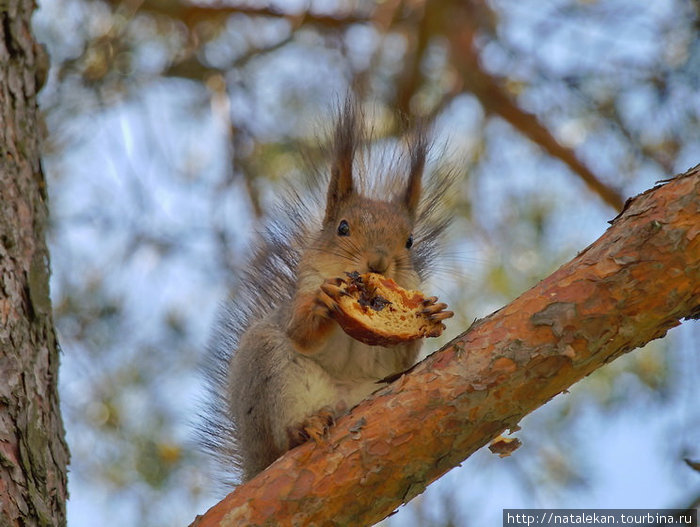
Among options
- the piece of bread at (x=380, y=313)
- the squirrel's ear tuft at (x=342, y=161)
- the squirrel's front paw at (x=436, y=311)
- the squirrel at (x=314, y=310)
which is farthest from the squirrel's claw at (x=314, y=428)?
the squirrel's ear tuft at (x=342, y=161)

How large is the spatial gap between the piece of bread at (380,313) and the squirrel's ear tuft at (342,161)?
421mm

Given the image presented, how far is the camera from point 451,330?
10.2 ft

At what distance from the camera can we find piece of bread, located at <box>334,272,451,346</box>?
1.84m

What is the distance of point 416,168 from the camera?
7.95 feet

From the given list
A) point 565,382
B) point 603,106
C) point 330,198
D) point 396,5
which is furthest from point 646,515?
point 396,5

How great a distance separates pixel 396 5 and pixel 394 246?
172cm

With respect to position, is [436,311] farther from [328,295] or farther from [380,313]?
[328,295]

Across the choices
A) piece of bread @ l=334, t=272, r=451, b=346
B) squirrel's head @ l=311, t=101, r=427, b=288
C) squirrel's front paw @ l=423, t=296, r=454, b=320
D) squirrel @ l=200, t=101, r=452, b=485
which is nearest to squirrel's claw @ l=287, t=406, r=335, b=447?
squirrel @ l=200, t=101, r=452, b=485

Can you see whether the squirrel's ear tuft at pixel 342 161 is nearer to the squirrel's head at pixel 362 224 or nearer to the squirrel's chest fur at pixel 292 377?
the squirrel's head at pixel 362 224

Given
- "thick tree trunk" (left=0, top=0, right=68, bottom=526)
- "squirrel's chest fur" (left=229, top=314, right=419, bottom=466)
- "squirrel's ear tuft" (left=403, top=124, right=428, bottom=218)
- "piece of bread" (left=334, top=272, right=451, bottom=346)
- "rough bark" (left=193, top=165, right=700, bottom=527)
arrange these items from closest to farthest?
"rough bark" (left=193, top=165, right=700, bottom=527) → "thick tree trunk" (left=0, top=0, right=68, bottom=526) → "piece of bread" (left=334, top=272, right=451, bottom=346) → "squirrel's chest fur" (left=229, top=314, right=419, bottom=466) → "squirrel's ear tuft" (left=403, top=124, right=428, bottom=218)

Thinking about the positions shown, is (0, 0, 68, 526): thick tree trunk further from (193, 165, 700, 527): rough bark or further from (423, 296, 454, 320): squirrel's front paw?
(423, 296, 454, 320): squirrel's front paw

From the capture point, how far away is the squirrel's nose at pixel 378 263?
2064 mm

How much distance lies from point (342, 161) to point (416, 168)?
0.75ft

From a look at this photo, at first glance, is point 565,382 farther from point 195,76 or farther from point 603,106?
point 195,76
